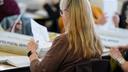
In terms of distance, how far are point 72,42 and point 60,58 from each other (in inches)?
5.3

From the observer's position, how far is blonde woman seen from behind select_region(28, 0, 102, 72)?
7.39ft

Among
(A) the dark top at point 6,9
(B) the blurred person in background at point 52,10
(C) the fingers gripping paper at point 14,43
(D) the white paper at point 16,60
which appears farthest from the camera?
(B) the blurred person in background at point 52,10

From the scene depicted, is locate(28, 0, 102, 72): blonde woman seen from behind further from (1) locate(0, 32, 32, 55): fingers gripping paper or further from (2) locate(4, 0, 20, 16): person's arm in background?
(2) locate(4, 0, 20, 16): person's arm in background

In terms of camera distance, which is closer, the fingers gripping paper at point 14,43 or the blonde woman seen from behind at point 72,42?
the blonde woman seen from behind at point 72,42

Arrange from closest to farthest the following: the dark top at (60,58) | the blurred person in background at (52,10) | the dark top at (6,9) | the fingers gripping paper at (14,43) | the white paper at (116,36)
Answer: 1. the dark top at (60,58)
2. the fingers gripping paper at (14,43)
3. the white paper at (116,36)
4. the dark top at (6,9)
5. the blurred person in background at (52,10)

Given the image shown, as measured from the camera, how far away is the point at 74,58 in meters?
2.28

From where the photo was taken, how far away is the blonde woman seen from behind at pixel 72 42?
2.25 meters

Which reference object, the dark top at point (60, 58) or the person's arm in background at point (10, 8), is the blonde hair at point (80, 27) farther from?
the person's arm in background at point (10, 8)

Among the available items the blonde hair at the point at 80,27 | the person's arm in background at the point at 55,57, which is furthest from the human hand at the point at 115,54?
the person's arm in background at the point at 55,57

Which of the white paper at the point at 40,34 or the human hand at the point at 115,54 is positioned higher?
the white paper at the point at 40,34

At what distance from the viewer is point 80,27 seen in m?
2.28

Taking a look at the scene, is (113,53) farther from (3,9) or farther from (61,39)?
(3,9)

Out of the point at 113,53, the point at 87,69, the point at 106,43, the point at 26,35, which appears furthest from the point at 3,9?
the point at 87,69

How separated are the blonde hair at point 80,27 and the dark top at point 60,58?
0.04 metres
